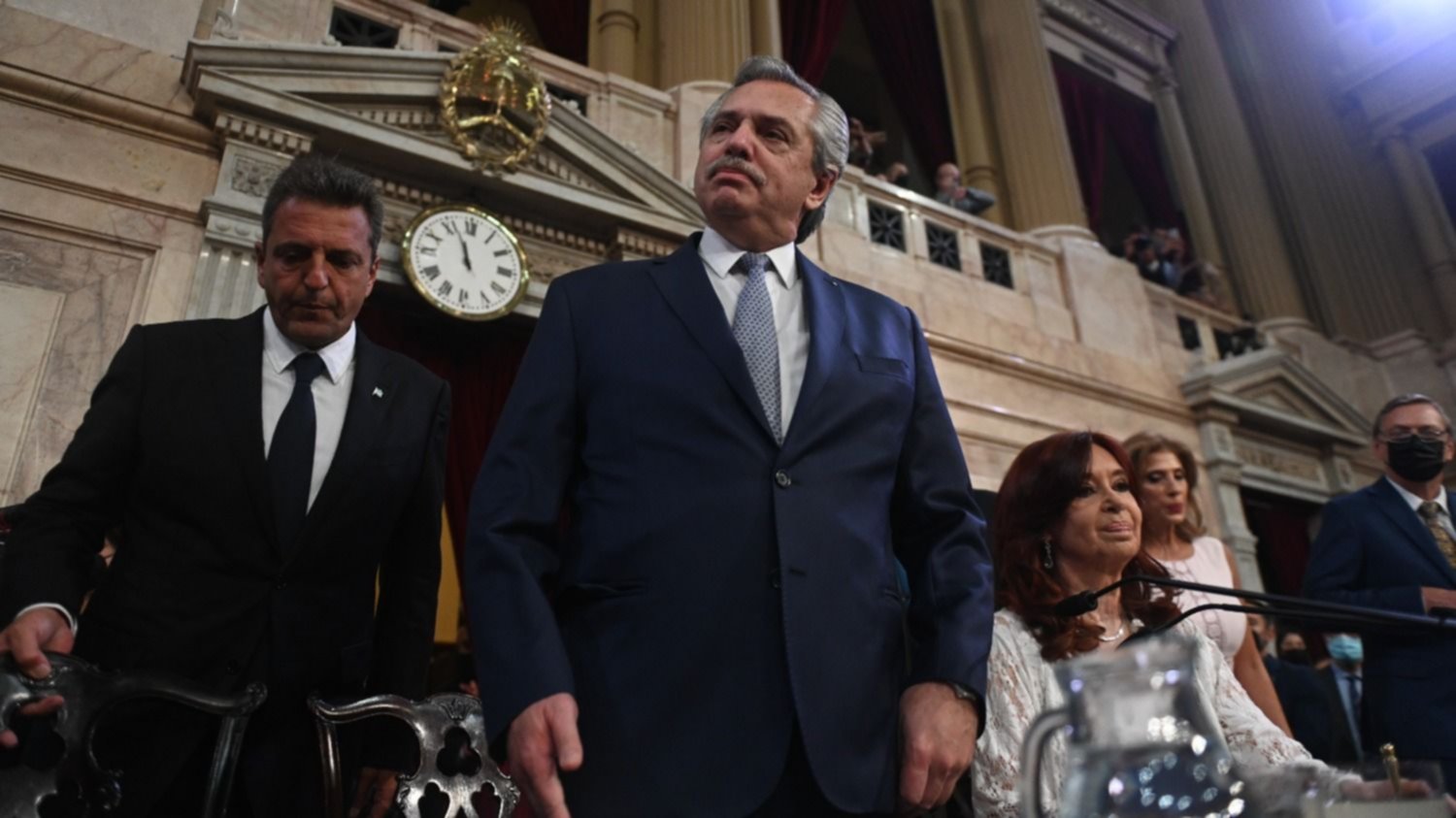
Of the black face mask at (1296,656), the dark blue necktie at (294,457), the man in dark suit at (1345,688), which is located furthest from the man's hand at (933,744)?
the black face mask at (1296,656)

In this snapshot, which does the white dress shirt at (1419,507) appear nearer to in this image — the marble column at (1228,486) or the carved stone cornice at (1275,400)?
the marble column at (1228,486)

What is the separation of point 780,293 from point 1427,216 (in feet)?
40.8

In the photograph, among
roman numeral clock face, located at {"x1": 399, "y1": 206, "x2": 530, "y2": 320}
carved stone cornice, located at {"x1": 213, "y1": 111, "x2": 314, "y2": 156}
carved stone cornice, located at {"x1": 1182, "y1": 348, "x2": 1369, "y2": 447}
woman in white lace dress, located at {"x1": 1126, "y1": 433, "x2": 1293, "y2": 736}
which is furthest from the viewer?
carved stone cornice, located at {"x1": 1182, "y1": 348, "x2": 1369, "y2": 447}

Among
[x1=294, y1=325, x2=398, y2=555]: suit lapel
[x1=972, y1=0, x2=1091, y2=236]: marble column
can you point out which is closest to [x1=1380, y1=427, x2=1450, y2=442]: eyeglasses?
[x1=294, y1=325, x2=398, y2=555]: suit lapel

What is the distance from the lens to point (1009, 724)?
1546 mm

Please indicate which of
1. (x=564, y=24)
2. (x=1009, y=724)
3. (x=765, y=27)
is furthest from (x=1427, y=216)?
(x=1009, y=724)

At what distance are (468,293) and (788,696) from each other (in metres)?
3.69

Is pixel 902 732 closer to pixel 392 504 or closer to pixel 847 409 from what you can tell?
pixel 847 409

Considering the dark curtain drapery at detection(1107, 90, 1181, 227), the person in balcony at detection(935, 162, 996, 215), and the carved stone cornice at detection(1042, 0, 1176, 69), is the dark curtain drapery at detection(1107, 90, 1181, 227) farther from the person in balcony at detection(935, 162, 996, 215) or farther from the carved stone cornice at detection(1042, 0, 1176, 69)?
the person in balcony at detection(935, 162, 996, 215)

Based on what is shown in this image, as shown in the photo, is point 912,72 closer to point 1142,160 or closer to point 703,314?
point 1142,160

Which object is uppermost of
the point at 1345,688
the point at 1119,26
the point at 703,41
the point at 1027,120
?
the point at 1119,26

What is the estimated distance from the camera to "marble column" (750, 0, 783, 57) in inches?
273

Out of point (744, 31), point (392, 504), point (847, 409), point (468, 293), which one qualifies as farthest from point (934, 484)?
point (744, 31)

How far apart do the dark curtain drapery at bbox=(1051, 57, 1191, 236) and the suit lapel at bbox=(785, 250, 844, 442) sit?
9.56 meters
